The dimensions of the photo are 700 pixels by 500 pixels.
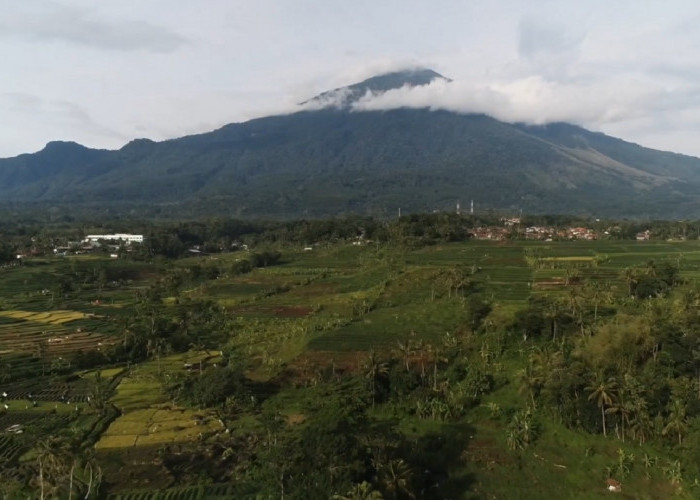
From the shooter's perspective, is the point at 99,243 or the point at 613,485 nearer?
the point at 613,485

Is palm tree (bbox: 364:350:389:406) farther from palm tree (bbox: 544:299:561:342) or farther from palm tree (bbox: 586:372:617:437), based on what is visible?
palm tree (bbox: 544:299:561:342)

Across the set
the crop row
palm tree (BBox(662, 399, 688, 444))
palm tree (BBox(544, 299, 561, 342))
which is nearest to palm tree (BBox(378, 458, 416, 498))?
the crop row

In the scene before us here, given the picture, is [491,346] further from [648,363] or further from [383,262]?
[383,262]

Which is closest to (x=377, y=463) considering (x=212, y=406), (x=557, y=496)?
(x=557, y=496)

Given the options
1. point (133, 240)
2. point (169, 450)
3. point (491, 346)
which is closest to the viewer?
point (169, 450)

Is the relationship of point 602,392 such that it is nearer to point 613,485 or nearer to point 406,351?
point 613,485

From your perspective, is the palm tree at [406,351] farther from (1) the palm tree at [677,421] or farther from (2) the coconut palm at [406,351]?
(1) the palm tree at [677,421]

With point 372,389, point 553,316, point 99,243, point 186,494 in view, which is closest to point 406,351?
point 372,389
